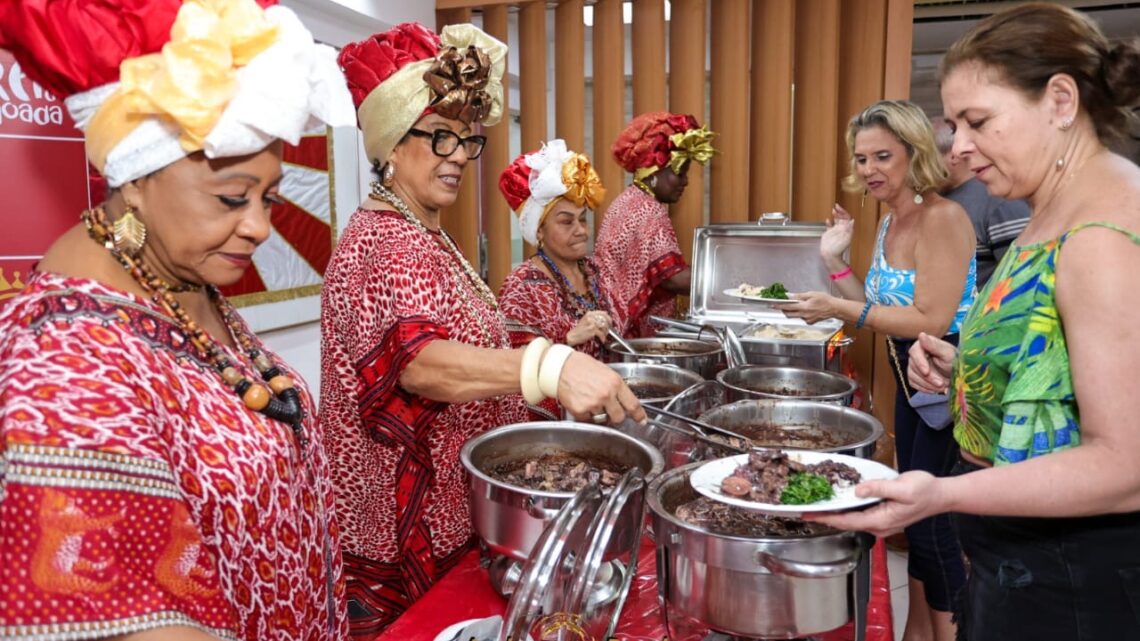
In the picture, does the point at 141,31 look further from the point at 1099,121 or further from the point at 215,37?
the point at 1099,121

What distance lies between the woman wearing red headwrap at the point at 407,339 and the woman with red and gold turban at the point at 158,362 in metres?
0.40

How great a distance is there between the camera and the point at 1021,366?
97 cm

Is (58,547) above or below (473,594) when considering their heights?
above

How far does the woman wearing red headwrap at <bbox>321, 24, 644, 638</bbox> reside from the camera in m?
1.29

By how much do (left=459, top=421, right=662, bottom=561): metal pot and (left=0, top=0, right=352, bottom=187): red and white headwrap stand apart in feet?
1.77

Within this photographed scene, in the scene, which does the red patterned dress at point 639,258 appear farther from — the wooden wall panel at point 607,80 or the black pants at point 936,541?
the black pants at point 936,541

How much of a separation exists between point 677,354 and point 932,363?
875 millimetres

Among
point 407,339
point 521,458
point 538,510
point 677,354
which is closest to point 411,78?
point 407,339

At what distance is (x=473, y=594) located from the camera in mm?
1178

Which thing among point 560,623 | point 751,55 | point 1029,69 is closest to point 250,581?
point 560,623

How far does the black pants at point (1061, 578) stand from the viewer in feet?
3.16

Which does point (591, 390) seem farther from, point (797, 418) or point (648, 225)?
point (648, 225)

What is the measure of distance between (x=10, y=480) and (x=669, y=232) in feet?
9.24

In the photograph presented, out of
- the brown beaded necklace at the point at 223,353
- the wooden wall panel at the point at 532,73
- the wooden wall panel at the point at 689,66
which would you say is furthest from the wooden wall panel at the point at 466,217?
the brown beaded necklace at the point at 223,353
